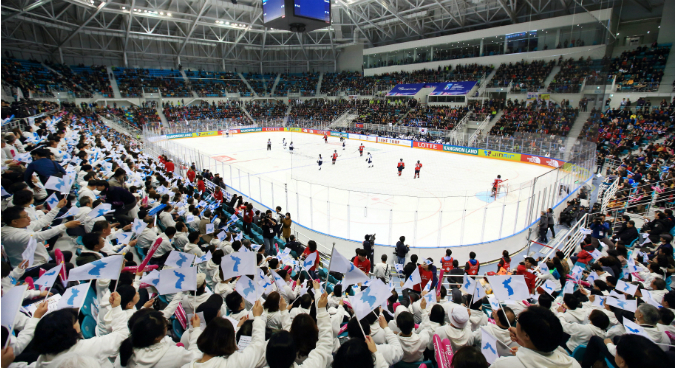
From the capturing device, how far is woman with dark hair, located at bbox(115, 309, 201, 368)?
2.84 metres

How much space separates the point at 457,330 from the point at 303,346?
196 centimetres

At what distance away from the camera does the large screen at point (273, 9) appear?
16.3m

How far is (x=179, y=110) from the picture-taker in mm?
47938

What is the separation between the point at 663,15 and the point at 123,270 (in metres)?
43.5

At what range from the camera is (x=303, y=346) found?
3.13 m

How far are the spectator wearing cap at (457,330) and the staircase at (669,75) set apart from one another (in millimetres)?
34699

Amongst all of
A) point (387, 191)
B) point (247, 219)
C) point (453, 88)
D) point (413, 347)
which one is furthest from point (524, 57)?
point (413, 347)

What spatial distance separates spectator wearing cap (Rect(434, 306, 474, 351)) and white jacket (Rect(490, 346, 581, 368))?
1.02 meters

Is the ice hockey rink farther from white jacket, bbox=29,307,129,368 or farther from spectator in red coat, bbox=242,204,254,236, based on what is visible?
white jacket, bbox=29,307,129,368

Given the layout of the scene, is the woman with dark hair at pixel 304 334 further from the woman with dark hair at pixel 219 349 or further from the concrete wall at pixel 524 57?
the concrete wall at pixel 524 57

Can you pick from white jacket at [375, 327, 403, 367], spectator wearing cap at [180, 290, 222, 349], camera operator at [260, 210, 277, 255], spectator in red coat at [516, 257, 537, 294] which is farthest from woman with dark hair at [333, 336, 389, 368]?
camera operator at [260, 210, 277, 255]

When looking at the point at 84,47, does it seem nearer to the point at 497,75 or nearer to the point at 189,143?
the point at 189,143

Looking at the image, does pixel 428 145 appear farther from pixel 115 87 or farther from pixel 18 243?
pixel 115 87

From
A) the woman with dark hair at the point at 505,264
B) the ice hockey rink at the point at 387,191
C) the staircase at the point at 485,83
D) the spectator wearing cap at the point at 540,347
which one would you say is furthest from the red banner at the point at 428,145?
the spectator wearing cap at the point at 540,347
